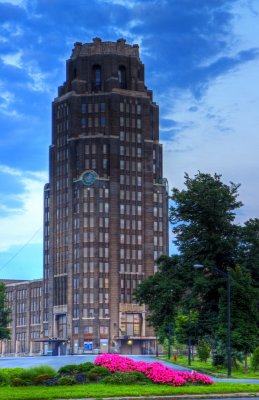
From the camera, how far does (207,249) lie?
230ft

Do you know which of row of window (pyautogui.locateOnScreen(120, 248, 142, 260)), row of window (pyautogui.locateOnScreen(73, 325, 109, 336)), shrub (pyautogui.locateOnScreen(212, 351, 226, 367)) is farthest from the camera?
row of window (pyautogui.locateOnScreen(120, 248, 142, 260))

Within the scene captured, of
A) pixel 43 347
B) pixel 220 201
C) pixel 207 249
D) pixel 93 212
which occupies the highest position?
pixel 93 212

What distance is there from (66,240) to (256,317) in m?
138

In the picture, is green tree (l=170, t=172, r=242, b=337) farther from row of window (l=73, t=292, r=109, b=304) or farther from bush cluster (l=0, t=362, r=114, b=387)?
row of window (l=73, t=292, r=109, b=304)

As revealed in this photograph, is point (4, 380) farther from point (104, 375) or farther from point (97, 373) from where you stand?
point (104, 375)

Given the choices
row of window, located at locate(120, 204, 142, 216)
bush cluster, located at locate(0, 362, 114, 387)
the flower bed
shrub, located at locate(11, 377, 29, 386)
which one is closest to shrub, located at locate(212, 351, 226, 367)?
the flower bed

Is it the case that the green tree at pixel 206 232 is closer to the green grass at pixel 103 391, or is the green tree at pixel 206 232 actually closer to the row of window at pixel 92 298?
the green grass at pixel 103 391

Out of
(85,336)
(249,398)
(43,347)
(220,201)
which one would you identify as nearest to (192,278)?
(220,201)

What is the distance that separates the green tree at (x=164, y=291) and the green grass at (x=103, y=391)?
3228cm

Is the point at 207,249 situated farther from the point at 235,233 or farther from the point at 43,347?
the point at 43,347

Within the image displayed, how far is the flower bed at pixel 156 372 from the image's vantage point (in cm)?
3666

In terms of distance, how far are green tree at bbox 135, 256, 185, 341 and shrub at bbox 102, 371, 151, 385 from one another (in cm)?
3096

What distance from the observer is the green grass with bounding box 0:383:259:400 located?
3086cm

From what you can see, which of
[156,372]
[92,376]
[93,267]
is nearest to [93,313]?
[93,267]
